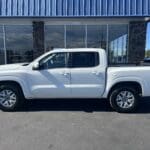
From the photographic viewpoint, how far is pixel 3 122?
6797 mm

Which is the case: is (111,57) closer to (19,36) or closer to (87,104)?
(19,36)

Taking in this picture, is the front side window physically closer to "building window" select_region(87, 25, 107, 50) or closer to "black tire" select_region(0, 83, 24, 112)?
"black tire" select_region(0, 83, 24, 112)

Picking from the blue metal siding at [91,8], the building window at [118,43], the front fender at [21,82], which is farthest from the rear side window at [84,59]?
the building window at [118,43]

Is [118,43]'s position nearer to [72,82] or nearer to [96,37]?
[96,37]

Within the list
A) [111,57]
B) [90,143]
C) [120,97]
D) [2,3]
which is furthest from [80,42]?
[90,143]

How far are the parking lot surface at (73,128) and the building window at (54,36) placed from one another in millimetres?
6123

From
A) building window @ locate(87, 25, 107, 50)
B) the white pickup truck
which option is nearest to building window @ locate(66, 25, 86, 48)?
building window @ locate(87, 25, 107, 50)

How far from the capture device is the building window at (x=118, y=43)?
1425 centimetres

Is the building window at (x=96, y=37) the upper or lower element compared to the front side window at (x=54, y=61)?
upper

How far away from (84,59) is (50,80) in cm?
117

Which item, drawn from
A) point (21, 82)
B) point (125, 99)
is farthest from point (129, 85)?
point (21, 82)

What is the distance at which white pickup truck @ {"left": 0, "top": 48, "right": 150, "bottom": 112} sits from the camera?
7.82 metres

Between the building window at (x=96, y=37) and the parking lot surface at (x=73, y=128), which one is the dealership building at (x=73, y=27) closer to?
the building window at (x=96, y=37)

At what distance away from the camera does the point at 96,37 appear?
14602 millimetres
